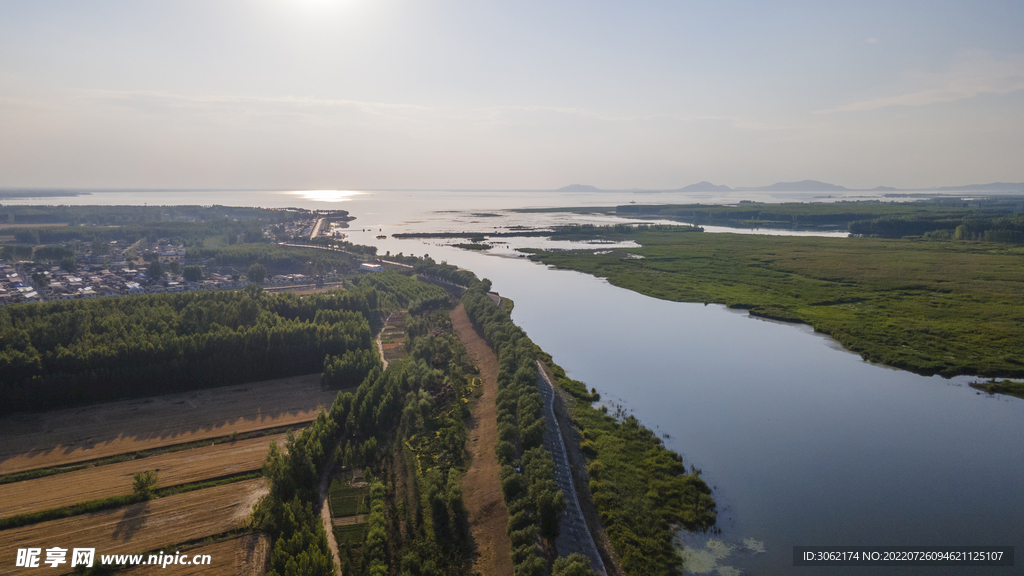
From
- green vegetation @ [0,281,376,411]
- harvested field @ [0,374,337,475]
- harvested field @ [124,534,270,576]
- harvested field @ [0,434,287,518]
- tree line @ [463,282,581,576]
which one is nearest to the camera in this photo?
tree line @ [463,282,581,576]

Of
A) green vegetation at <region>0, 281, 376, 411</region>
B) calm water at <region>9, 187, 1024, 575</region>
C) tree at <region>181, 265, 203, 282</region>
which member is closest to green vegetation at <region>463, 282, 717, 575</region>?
calm water at <region>9, 187, 1024, 575</region>

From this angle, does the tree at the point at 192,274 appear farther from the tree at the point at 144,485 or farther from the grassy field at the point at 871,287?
the tree at the point at 144,485

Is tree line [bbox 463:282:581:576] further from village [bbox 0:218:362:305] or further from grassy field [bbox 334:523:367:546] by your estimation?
village [bbox 0:218:362:305]

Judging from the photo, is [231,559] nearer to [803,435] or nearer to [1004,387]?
[803,435]

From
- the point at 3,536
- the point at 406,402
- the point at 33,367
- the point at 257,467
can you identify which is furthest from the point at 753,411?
the point at 33,367

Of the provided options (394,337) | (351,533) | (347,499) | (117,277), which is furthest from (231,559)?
(117,277)

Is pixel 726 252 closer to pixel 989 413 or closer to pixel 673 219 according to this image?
pixel 989 413
